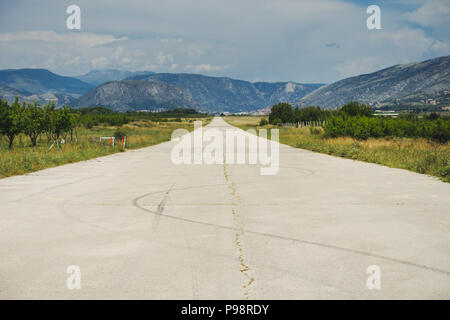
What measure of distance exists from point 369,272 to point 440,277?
79cm

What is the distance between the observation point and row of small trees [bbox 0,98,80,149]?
30656mm

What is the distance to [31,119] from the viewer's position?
31.6 meters

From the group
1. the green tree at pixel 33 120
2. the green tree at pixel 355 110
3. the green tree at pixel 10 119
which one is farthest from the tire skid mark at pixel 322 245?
the green tree at pixel 355 110

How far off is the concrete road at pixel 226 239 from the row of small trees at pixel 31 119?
1809 cm

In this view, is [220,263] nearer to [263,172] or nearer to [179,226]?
[179,226]

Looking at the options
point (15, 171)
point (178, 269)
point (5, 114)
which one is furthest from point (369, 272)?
point (5, 114)

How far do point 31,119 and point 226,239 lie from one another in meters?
27.9

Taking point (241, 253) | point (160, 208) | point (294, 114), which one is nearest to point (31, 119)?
point (160, 208)

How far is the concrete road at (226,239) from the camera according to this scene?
507 centimetres

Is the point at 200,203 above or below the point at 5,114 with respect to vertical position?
below

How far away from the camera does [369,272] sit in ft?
18.2

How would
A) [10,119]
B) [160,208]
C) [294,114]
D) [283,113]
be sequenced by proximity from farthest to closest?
1. [283,113]
2. [294,114]
3. [10,119]
4. [160,208]

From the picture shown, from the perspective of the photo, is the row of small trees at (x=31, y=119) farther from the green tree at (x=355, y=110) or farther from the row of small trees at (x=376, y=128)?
the green tree at (x=355, y=110)

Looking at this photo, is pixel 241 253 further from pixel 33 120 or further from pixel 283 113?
pixel 283 113
